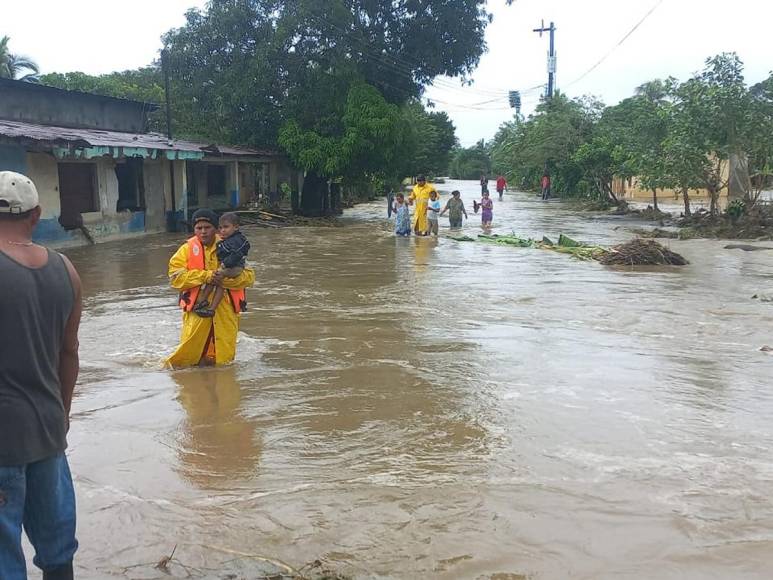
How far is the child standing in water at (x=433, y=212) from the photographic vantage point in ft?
62.2

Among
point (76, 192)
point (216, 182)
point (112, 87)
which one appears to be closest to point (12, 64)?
point (112, 87)

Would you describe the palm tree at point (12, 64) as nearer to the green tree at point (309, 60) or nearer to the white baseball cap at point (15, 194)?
the green tree at point (309, 60)

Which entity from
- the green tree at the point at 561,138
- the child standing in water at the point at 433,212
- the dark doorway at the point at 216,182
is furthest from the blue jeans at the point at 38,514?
the green tree at the point at 561,138

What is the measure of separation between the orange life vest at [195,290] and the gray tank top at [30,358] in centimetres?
350

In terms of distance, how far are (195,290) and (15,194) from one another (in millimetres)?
3649

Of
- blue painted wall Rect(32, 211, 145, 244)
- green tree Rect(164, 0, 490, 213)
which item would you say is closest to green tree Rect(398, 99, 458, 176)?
green tree Rect(164, 0, 490, 213)

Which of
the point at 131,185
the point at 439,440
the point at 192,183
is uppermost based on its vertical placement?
the point at 192,183

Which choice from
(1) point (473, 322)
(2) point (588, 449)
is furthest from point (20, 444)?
(1) point (473, 322)

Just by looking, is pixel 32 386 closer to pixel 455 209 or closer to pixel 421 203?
pixel 421 203

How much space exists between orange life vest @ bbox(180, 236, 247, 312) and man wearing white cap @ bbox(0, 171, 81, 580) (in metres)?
3.41

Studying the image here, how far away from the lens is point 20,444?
2322 mm

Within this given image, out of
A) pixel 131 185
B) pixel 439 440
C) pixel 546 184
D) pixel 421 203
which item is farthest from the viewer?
pixel 546 184

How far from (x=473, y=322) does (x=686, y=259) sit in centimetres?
793

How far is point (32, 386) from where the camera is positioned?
2365mm
